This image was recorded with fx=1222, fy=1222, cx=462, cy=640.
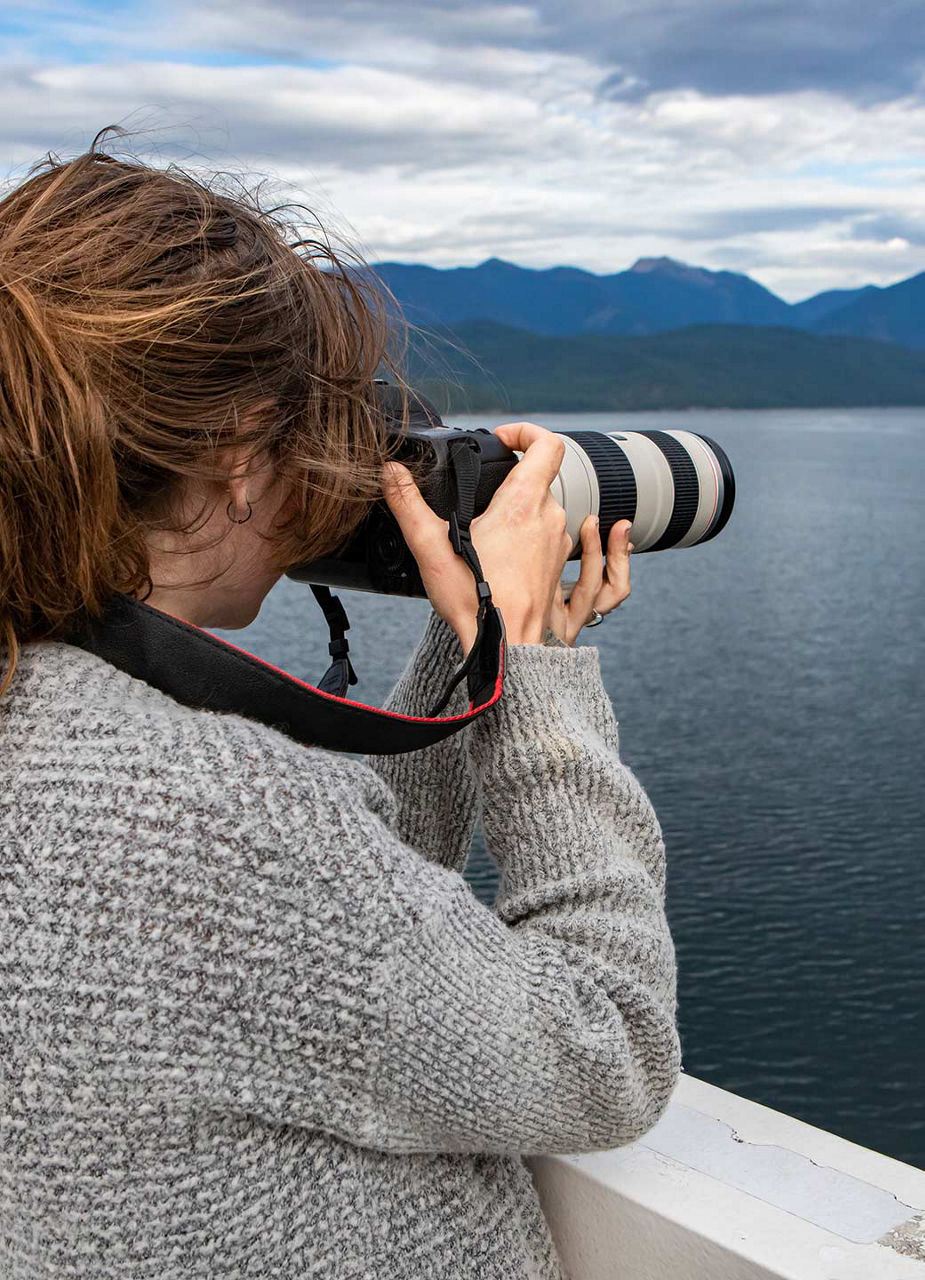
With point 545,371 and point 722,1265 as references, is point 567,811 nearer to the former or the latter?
point 722,1265

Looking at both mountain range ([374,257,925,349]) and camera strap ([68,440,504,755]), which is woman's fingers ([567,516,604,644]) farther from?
mountain range ([374,257,925,349])

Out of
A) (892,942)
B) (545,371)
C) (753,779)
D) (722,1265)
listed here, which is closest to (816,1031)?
(892,942)

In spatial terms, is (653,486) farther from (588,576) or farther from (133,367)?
(133,367)

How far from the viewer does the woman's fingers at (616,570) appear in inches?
39.5

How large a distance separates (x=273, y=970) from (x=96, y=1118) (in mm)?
116

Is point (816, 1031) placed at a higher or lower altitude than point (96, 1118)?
lower

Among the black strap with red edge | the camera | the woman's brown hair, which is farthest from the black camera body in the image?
the black strap with red edge

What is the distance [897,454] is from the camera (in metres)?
47.7

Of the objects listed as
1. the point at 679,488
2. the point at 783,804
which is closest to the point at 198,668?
the point at 679,488

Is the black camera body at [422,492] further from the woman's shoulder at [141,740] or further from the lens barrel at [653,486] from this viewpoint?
the woman's shoulder at [141,740]

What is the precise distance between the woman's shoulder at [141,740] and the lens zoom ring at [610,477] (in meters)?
0.46

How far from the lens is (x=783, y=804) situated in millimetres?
9953

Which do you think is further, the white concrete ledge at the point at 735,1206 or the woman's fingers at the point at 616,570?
the woman's fingers at the point at 616,570

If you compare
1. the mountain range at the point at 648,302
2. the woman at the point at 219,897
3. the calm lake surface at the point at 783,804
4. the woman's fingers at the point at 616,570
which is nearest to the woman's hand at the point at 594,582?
the woman's fingers at the point at 616,570
